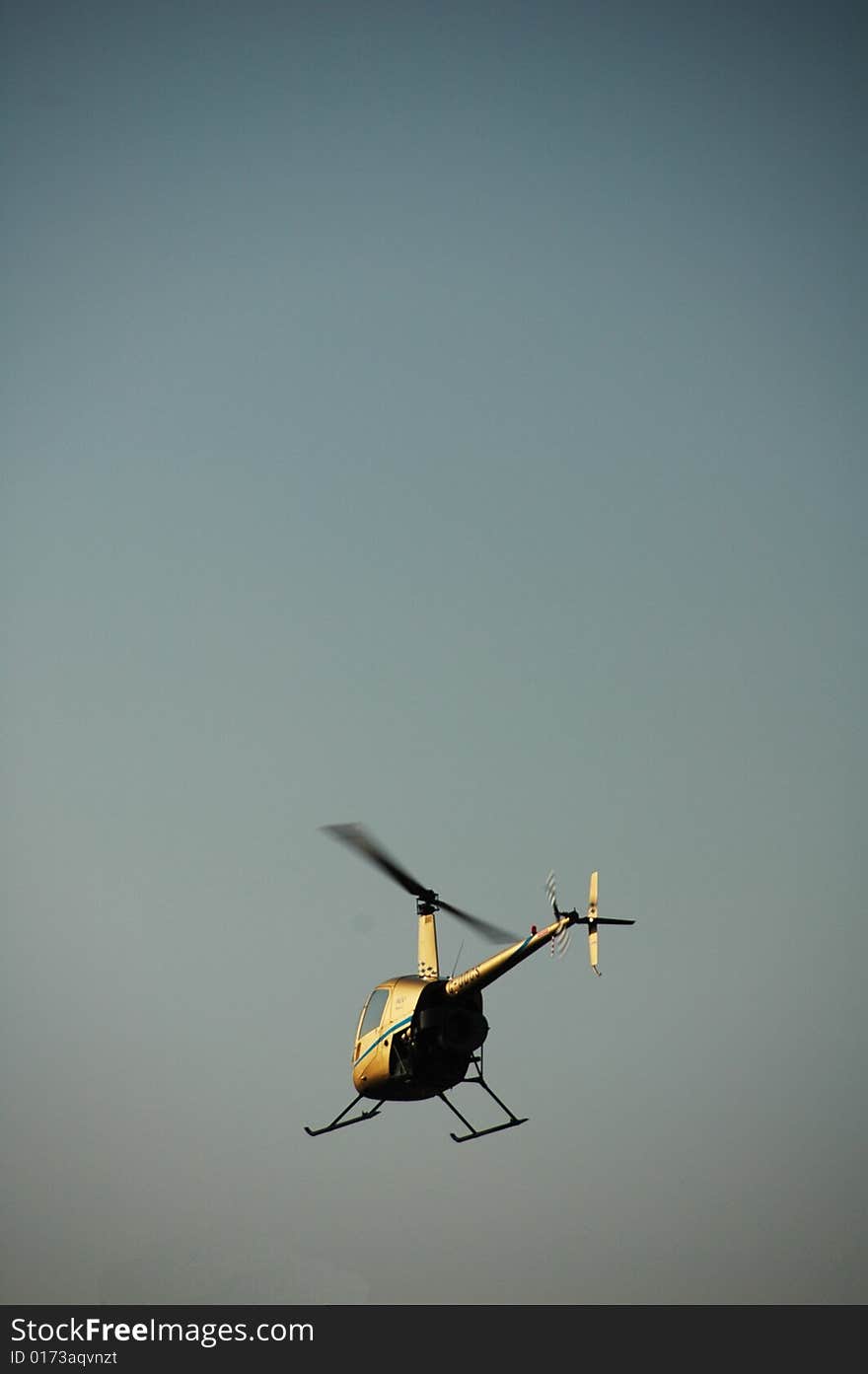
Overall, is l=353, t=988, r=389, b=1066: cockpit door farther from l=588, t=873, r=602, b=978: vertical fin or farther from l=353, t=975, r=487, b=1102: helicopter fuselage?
l=588, t=873, r=602, b=978: vertical fin

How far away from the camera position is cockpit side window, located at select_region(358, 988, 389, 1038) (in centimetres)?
3331

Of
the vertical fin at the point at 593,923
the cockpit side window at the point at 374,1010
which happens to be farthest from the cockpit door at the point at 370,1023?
the vertical fin at the point at 593,923

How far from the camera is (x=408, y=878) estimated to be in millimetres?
33750

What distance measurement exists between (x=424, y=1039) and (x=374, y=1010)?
2.40 m

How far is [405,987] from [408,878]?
2837 mm

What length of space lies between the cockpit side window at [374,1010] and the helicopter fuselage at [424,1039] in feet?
0.61

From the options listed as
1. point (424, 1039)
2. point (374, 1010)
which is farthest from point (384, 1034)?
point (424, 1039)

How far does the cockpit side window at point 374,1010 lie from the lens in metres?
33.3

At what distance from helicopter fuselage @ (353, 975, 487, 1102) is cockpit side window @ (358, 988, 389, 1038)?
0.19 metres

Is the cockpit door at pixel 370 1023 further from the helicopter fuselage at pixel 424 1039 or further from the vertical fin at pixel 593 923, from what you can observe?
the vertical fin at pixel 593 923

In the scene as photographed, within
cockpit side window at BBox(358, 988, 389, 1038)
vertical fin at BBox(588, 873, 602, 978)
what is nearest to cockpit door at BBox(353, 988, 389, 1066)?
cockpit side window at BBox(358, 988, 389, 1038)
